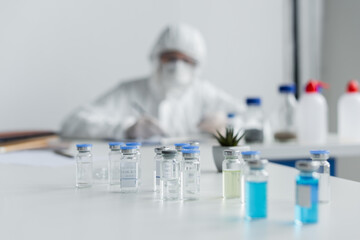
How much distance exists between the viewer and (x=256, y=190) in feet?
2.04

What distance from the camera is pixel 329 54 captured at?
11.3 feet

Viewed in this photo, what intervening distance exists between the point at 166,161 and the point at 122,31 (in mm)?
2654

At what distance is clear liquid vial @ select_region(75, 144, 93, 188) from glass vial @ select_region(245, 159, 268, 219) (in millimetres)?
398

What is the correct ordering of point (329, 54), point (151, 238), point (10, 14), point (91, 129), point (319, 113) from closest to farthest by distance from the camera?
Result: point (151, 238)
point (319, 113)
point (91, 129)
point (10, 14)
point (329, 54)

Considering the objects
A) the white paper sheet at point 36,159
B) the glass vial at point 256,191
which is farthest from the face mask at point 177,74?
the glass vial at point 256,191

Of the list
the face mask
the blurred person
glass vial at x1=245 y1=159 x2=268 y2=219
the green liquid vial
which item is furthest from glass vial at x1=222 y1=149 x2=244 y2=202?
the face mask

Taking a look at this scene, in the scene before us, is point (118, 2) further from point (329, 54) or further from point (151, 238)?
point (151, 238)

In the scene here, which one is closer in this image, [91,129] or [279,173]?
[279,173]

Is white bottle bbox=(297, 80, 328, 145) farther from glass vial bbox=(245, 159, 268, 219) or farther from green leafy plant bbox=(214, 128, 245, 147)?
glass vial bbox=(245, 159, 268, 219)

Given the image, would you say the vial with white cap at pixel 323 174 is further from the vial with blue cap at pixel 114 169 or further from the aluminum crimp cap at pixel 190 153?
the vial with blue cap at pixel 114 169

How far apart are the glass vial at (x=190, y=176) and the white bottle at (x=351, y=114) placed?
4.01ft

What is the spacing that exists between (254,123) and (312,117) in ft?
0.78

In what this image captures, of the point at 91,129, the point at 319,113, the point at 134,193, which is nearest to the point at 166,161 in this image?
the point at 134,193

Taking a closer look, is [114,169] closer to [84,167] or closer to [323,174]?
[84,167]
